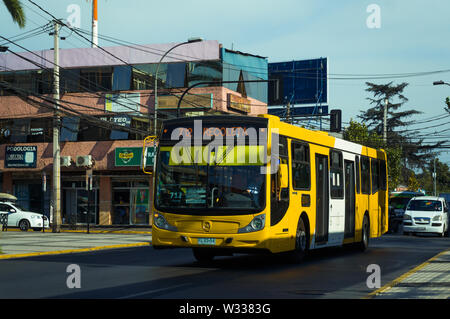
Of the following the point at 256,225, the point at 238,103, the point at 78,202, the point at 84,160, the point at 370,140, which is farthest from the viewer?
the point at 370,140

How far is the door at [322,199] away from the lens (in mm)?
17703

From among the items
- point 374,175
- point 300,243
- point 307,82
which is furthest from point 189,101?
point 300,243

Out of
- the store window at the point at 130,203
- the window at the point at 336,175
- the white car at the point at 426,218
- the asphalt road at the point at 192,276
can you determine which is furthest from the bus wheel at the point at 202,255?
the store window at the point at 130,203

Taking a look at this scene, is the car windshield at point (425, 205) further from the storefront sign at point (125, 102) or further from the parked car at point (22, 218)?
the storefront sign at point (125, 102)

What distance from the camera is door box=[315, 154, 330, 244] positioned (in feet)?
58.1

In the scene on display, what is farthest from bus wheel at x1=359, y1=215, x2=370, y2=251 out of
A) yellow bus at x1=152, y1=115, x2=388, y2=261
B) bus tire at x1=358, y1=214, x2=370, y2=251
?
yellow bus at x1=152, y1=115, x2=388, y2=261

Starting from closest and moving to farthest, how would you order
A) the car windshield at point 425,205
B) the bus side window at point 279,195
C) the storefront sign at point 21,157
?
the bus side window at point 279,195
the car windshield at point 425,205
the storefront sign at point 21,157

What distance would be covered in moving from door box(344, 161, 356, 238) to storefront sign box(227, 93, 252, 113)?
2507 centimetres

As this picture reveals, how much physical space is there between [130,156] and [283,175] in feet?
102

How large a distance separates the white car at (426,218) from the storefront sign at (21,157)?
85.5 feet

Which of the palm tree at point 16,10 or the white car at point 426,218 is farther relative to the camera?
the white car at point 426,218

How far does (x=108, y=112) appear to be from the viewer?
153 feet

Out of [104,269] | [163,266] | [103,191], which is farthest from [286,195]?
[103,191]

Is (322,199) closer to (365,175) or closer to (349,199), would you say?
(349,199)
